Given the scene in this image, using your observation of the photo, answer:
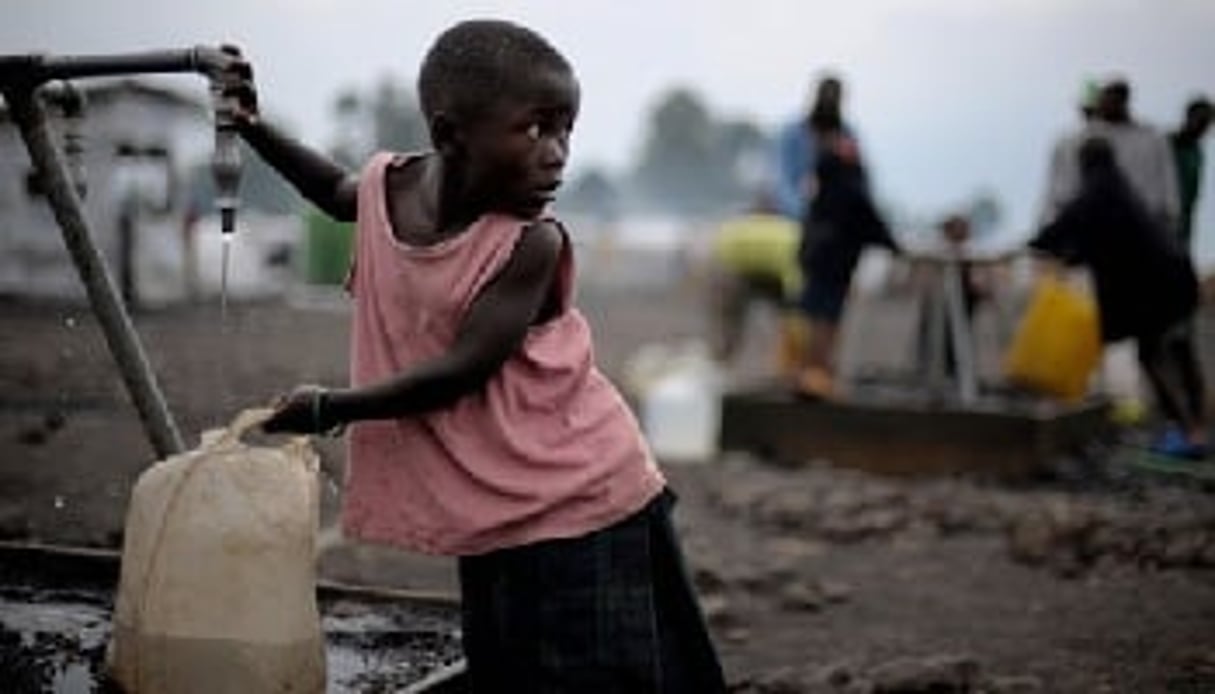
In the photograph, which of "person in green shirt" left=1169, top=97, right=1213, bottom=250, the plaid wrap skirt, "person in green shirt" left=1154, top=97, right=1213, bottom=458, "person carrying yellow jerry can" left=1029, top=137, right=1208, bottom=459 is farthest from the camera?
"person in green shirt" left=1169, top=97, right=1213, bottom=250

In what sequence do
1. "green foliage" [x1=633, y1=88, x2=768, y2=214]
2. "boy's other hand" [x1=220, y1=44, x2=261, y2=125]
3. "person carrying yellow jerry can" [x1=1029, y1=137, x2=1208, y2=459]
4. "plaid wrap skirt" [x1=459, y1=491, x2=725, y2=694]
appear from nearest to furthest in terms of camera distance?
"plaid wrap skirt" [x1=459, y1=491, x2=725, y2=694], "boy's other hand" [x1=220, y1=44, x2=261, y2=125], "person carrying yellow jerry can" [x1=1029, y1=137, x2=1208, y2=459], "green foliage" [x1=633, y1=88, x2=768, y2=214]

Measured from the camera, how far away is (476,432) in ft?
7.40

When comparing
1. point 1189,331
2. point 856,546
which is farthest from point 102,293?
point 1189,331

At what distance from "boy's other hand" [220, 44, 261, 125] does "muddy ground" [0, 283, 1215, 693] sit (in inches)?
29.6

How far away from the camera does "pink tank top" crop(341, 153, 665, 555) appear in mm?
2223

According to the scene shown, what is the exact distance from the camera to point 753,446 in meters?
7.64

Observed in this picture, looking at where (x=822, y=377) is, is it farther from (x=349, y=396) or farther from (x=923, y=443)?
(x=349, y=396)

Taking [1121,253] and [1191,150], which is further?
[1191,150]

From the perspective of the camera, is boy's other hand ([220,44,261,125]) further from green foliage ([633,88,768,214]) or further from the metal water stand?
green foliage ([633,88,768,214])

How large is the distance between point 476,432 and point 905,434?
526 cm

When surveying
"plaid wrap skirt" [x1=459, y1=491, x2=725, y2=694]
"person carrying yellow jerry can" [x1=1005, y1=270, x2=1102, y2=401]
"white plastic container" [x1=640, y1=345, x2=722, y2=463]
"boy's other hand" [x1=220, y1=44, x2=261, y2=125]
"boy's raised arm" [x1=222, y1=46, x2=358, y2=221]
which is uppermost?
"boy's other hand" [x1=220, y1=44, x2=261, y2=125]

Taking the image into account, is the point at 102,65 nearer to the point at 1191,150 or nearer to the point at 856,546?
the point at 856,546

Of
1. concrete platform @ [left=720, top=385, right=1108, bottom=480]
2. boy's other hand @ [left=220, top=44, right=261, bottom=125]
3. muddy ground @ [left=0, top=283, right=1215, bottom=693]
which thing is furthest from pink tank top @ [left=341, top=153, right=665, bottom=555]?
concrete platform @ [left=720, top=385, right=1108, bottom=480]

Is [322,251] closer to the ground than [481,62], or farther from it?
closer to the ground
